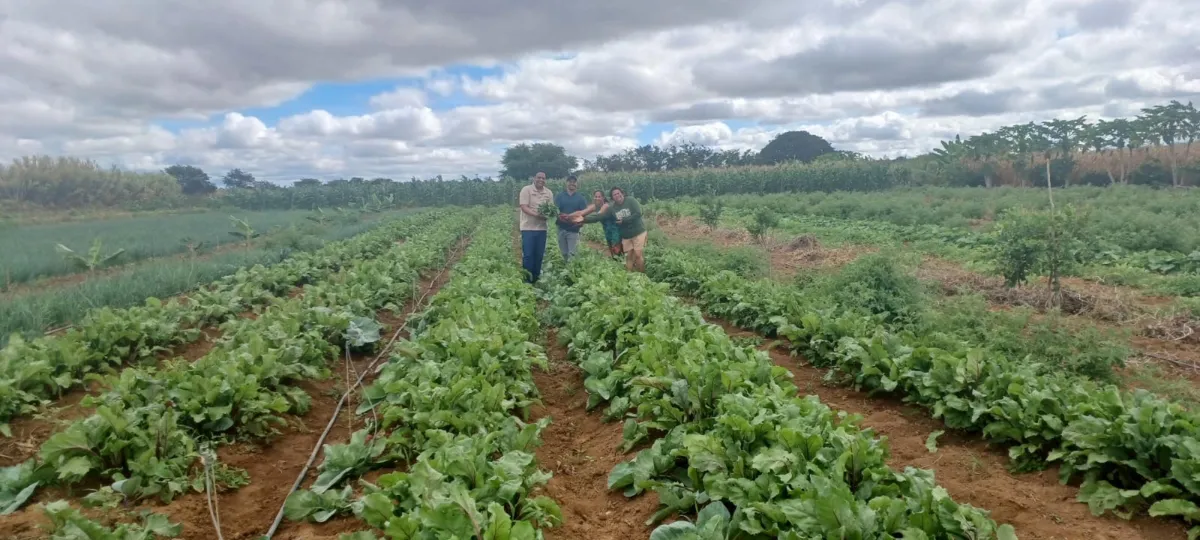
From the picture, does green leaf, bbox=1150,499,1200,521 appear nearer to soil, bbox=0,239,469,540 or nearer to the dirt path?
the dirt path

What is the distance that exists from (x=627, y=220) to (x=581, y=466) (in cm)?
810

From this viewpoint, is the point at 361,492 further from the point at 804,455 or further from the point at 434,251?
the point at 434,251

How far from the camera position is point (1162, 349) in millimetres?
7918

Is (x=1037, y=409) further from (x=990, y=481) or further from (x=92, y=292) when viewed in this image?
(x=92, y=292)

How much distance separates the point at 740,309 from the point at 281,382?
5235mm

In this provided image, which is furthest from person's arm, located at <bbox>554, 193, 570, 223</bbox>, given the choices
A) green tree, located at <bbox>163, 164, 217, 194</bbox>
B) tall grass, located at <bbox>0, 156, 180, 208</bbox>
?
green tree, located at <bbox>163, 164, 217, 194</bbox>

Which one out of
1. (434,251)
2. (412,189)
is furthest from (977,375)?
(412,189)

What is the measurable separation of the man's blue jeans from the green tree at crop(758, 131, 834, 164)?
64403 millimetres

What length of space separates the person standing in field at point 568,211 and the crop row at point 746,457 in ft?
21.0

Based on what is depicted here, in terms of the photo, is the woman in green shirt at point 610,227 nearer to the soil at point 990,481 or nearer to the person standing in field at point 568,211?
the person standing in field at point 568,211

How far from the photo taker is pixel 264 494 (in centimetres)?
463

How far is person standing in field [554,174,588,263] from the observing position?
503 inches

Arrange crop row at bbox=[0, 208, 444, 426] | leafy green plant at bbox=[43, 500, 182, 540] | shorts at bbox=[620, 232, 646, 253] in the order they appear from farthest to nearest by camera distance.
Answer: shorts at bbox=[620, 232, 646, 253] → crop row at bbox=[0, 208, 444, 426] → leafy green plant at bbox=[43, 500, 182, 540]

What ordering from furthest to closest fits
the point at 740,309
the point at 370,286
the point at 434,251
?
1. the point at 434,251
2. the point at 370,286
3. the point at 740,309
